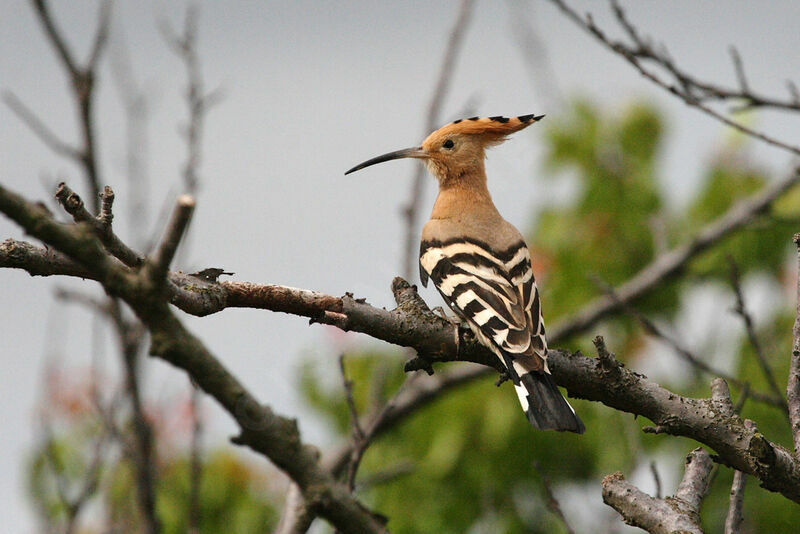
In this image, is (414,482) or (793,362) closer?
(793,362)

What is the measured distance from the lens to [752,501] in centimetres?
513

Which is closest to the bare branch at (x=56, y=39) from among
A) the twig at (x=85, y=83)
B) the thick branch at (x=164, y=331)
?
the twig at (x=85, y=83)

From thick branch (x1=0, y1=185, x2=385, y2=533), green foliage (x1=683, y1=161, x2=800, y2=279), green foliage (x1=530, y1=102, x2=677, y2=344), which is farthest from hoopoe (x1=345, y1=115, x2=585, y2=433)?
green foliage (x1=683, y1=161, x2=800, y2=279)

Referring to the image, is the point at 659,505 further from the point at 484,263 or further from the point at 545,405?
the point at 484,263

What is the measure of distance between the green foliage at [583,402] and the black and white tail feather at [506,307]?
1265 mm

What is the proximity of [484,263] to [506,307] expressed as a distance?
1.35 feet

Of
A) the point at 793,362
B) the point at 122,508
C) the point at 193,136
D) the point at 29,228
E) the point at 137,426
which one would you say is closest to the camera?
the point at 29,228

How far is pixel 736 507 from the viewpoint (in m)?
1.90

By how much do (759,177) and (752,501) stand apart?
252 cm

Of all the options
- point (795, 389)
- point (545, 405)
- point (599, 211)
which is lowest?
point (795, 389)

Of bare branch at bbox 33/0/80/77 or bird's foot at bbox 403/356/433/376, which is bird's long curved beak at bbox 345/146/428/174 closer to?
bare branch at bbox 33/0/80/77

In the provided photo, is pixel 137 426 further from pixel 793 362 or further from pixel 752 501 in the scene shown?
pixel 752 501

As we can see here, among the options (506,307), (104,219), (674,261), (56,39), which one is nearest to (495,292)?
(506,307)

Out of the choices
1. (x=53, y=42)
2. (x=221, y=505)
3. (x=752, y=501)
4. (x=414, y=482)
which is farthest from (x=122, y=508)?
(x=752, y=501)
